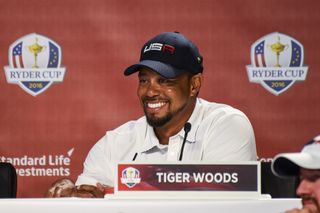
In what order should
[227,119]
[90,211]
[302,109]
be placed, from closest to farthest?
[90,211], [227,119], [302,109]

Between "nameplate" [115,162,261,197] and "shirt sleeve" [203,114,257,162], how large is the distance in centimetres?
87

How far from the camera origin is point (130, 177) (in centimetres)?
163

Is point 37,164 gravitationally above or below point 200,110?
below

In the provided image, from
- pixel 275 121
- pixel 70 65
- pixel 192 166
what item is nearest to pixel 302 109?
pixel 275 121

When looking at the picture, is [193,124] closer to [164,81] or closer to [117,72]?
[164,81]

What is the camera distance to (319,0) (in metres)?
3.46

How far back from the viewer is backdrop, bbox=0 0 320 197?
346 centimetres

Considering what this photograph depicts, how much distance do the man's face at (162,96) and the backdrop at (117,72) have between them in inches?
30.9

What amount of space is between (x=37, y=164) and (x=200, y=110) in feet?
3.58

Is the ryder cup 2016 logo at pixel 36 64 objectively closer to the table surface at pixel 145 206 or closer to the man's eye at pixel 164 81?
the man's eye at pixel 164 81

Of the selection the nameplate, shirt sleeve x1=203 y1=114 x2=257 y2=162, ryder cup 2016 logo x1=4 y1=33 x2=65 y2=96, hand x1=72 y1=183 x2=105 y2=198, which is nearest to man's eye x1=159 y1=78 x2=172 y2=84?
shirt sleeve x1=203 y1=114 x2=257 y2=162

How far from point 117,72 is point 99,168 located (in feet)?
3.21

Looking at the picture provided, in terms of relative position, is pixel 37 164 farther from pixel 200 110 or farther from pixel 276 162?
pixel 276 162

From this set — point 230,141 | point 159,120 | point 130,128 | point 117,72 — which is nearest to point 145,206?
point 230,141
